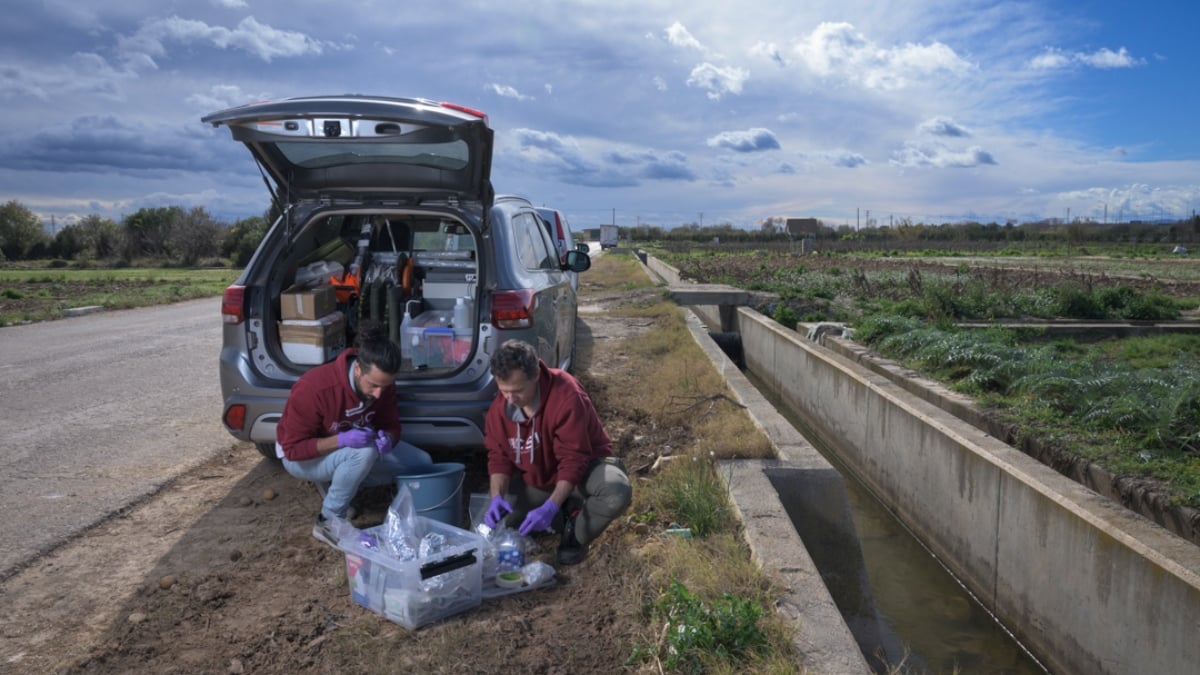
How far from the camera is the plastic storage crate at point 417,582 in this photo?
362 centimetres

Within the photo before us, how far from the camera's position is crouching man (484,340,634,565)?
4324 millimetres

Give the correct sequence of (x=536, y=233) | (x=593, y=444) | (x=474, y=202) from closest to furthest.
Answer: (x=593, y=444) < (x=474, y=202) < (x=536, y=233)

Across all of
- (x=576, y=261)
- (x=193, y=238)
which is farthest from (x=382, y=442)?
(x=193, y=238)

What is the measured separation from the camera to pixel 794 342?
39.5 ft

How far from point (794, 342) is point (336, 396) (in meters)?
8.44

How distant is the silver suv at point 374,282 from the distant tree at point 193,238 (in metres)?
53.0

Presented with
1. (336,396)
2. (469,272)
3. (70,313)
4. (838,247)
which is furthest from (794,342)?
(838,247)

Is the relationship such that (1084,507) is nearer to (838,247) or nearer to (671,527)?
(671,527)

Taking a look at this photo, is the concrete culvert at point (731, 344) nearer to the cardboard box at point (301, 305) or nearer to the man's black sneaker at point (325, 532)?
the cardboard box at point (301, 305)

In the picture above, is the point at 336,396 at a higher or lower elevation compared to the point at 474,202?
lower

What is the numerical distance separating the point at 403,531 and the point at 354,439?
0.79m

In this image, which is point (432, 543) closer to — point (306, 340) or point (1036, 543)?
point (306, 340)

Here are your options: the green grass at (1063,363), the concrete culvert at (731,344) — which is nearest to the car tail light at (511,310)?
the green grass at (1063,363)

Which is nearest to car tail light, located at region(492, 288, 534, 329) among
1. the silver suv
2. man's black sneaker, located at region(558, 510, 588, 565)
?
the silver suv
